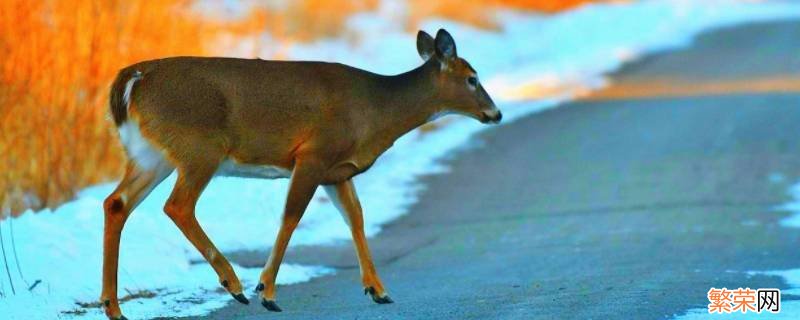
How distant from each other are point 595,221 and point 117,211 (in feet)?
17.9

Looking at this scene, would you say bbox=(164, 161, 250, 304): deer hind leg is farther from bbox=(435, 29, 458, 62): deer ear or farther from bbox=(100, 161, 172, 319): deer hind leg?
bbox=(435, 29, 458, 62): deer ear

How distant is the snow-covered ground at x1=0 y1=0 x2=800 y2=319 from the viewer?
1016 cm

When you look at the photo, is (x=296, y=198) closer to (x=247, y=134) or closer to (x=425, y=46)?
(x=247, y=134)

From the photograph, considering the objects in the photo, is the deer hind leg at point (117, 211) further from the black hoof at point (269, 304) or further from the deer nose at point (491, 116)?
the deer nose at point (491, 116)

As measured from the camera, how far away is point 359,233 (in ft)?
33.3

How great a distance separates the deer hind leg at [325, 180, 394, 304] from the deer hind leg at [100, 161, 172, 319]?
3.61ft

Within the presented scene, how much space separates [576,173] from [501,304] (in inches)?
292

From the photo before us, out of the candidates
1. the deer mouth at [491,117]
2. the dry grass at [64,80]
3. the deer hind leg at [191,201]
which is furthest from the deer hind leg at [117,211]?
the dry grass at [64,80]

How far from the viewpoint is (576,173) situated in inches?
663

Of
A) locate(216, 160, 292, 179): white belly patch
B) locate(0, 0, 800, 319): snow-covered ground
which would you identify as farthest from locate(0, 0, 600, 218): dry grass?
locate(216, 160, 292, 179): white belly patch

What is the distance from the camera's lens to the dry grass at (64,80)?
44.3 ft

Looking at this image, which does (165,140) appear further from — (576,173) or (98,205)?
(576,173)

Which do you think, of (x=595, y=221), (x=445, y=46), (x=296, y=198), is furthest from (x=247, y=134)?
(x=595, y=221)

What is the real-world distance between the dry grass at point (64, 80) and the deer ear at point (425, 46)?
2.72 meters
